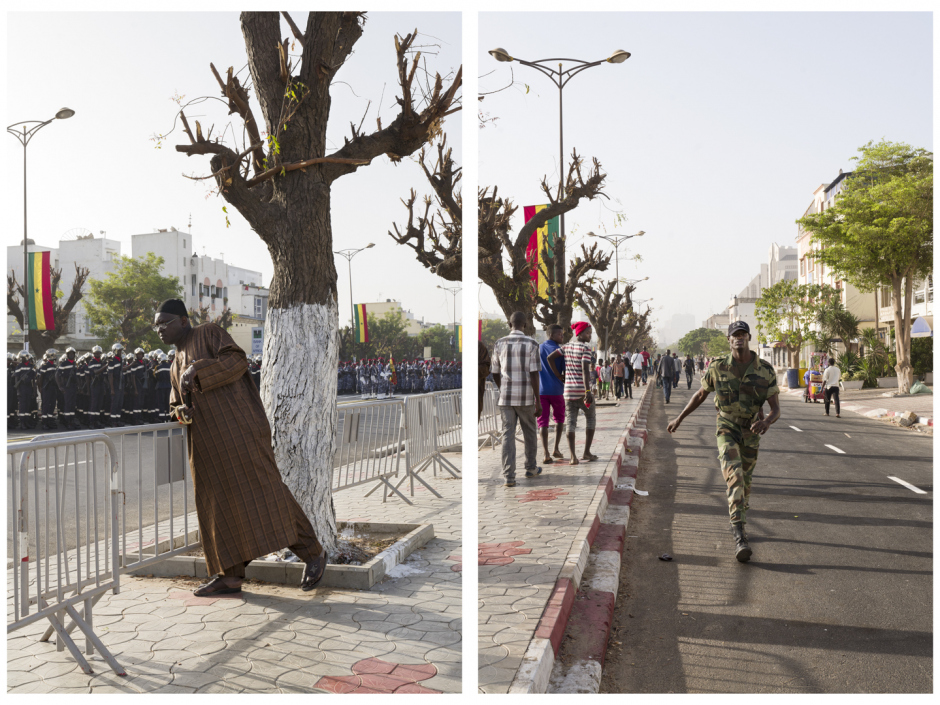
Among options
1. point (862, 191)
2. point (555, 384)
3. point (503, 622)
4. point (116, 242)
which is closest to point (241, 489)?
point (503, 622)

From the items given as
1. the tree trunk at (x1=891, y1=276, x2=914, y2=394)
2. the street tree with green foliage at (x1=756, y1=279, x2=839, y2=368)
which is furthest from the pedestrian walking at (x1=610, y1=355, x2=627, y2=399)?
the street tree with green foliage at (x1=756, y1=279, x2=839, y2=368)

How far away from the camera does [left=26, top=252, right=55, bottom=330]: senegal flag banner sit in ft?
61.0

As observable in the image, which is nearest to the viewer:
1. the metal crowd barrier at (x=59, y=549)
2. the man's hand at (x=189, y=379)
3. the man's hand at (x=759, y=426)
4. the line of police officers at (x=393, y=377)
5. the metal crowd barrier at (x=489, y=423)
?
the metal crowd barrier at (x=59, y=549)

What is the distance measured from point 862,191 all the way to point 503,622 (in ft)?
86.9

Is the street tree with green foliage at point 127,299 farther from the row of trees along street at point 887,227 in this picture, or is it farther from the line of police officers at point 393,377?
the row of trees along street at point 887,227

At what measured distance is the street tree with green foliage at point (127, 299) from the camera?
138 feet

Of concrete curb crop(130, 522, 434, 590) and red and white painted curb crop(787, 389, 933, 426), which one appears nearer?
concrete curb crop(130, 522, 434, 590)

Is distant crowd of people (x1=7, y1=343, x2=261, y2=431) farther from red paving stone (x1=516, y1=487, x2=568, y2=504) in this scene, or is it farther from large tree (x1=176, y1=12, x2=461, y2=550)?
large tree (x1=176, y1=12, x2=461, y2=550)

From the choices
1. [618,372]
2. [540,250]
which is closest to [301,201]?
[540,250]

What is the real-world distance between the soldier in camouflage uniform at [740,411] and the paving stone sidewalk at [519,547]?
1.29 m

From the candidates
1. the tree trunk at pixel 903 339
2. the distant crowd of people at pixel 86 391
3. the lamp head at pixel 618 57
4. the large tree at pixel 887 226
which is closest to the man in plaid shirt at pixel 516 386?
the lamp head at pixel 618 57

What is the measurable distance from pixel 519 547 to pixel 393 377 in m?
33.2

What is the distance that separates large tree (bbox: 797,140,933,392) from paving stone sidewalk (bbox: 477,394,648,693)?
62.7 feet

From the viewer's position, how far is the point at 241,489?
13.6 ft
